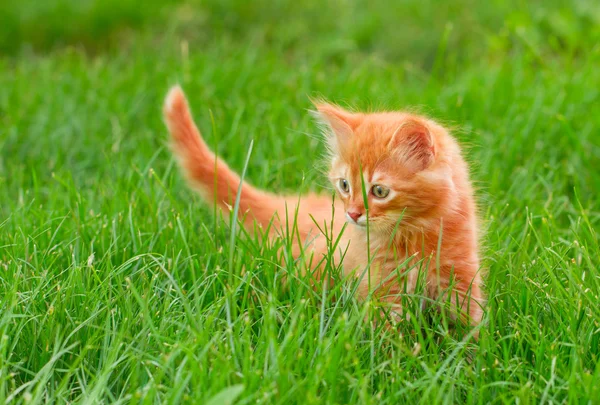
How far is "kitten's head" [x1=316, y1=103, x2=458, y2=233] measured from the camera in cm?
214

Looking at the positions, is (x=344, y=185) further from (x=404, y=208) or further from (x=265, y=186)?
(x=265, y=186)

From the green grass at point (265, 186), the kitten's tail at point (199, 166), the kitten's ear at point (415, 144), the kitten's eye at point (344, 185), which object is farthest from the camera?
the kitten's tail at point (199, 166)

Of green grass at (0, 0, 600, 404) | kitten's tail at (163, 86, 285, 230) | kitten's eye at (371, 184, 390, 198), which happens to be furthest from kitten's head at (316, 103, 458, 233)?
kitten's tail at (163, 86, 285, 230)

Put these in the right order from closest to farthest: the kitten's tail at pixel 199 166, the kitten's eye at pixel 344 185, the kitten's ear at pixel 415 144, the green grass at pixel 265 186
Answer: the green grass at pixel 265 186 → the kitten's ear at pixel 415 144 → the kitten's eye at pixel 344 185 → the kitten's tail at pixel 199 166

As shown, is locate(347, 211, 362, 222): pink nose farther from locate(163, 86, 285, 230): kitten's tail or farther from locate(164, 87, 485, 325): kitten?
locate(163, 86, 285, 230): kitten's tail

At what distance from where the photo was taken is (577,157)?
135 inches

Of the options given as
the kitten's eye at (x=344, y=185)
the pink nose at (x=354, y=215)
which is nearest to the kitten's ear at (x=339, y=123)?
the kitten's eye at (x=344, y=185)

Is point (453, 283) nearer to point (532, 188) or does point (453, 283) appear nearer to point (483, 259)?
point (483, 259)

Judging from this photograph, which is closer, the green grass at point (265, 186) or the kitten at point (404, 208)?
the green grass at point (265, 186)

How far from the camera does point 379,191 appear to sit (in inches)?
85.4

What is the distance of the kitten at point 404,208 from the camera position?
2.15m

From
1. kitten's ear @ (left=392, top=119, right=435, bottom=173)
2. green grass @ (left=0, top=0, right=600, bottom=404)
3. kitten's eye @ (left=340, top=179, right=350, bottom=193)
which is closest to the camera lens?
green grass @ (left=0, top=0, right=600, bottom=404)

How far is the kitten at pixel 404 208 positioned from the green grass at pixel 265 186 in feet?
0.35

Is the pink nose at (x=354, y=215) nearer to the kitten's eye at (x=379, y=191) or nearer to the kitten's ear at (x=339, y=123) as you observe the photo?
the kitten's eye at (x=379, y=191)
